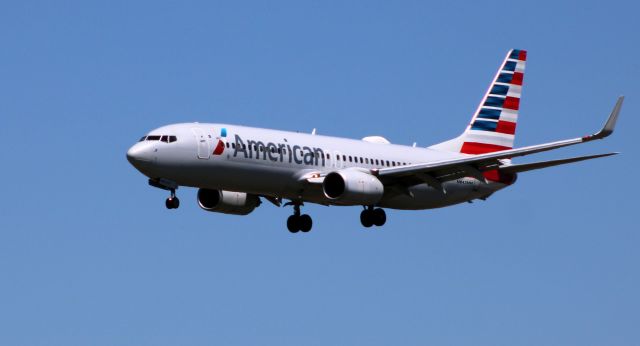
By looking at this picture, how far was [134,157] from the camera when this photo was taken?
59.1 metres

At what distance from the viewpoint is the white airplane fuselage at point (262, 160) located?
195ft

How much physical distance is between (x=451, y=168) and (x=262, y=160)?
8.69 m

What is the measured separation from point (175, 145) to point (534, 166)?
674 inches

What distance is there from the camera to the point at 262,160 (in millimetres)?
61438

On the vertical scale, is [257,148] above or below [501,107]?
below

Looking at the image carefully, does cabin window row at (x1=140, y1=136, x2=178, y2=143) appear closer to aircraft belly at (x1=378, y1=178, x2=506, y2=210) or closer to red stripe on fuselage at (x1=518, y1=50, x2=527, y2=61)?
aircraft belly at (x1=378, y1=178, x2=506, y2=210)

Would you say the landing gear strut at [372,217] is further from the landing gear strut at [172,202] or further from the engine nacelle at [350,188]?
the landing gear strut at [172,202]

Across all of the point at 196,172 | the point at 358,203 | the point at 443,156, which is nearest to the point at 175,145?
the point at 196,172

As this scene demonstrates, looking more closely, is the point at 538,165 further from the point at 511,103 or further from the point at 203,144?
the point at 203,144

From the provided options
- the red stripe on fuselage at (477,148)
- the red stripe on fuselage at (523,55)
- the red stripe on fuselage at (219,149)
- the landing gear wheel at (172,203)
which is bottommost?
the landing gear wheel at (172,203)

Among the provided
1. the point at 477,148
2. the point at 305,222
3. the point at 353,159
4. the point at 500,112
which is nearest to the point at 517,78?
the point at 500,112

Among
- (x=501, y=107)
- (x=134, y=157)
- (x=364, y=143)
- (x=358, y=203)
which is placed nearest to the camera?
(x=134, y=157)

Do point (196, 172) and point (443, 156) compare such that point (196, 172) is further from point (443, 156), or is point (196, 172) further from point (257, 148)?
point (443, 156)

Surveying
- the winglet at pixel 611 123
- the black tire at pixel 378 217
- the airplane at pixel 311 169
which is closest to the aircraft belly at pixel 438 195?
the airplane at pixel 311 169
